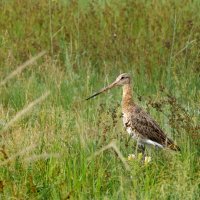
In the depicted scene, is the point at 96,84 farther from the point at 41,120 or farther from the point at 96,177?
the point at 96,177

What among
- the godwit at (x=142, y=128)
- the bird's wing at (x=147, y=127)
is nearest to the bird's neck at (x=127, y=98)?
the godwit at (x=142, y=128)

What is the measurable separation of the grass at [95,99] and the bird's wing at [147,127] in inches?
4.2

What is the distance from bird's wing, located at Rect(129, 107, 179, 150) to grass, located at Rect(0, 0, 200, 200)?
0.11 meters

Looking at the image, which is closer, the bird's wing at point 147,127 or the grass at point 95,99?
the grass at point 95,99

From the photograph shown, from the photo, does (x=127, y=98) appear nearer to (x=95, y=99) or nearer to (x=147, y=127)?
(x=147, y=127)

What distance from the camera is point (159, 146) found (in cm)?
677

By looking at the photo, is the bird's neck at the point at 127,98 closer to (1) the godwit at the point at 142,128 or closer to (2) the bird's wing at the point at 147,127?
(1) the godwit at the point at 142,128

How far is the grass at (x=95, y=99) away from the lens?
19.0ft

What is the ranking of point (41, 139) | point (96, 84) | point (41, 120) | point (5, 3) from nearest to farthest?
1. point (41, 139)
2. point (41, 120)
3. point (96, 84)
4. point (5, 3)

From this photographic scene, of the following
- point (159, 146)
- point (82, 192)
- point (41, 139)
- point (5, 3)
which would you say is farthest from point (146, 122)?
point (5, 3)

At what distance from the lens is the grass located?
580 cm

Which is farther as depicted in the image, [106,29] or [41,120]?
[106,29]

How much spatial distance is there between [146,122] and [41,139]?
3.09ft

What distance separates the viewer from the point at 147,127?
6.90 meters
